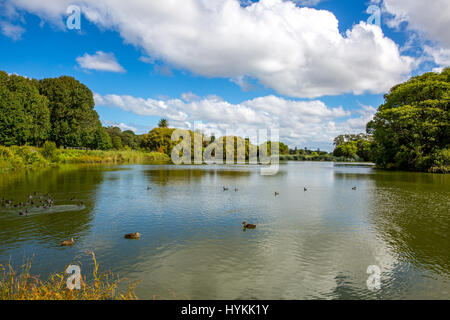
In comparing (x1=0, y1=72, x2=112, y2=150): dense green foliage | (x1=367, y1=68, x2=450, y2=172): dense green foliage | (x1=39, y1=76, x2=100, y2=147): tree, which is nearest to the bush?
(x1=0, y1=72, x2=112, y2=150): dense green foliage

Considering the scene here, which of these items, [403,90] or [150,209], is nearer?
[150,209]

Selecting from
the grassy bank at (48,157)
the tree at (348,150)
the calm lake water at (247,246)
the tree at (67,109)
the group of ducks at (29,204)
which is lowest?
the calm lake water at (247,246)

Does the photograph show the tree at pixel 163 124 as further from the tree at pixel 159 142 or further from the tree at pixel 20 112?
the tree at pixel 20 112

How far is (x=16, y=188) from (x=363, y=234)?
27.7 meters

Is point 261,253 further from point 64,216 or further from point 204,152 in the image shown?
point 204,152

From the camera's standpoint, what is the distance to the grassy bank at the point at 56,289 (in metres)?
6.40

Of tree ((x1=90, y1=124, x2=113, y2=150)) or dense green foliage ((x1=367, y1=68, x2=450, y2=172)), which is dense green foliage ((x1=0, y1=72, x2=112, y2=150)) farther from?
dense green foliage ((x1=367, y1=68, x2=450, y2=172))

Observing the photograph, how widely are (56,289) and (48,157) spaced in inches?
2294

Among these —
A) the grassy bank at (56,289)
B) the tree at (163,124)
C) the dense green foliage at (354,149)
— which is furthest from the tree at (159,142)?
the grassy bank at (56,289)

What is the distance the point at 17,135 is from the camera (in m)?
53.0

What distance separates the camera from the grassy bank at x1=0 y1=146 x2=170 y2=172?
1761 inches

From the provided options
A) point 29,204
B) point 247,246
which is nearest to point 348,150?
point 247,246

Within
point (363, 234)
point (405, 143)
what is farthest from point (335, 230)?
point (405, 143)

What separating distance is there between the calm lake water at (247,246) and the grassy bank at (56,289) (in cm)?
55
